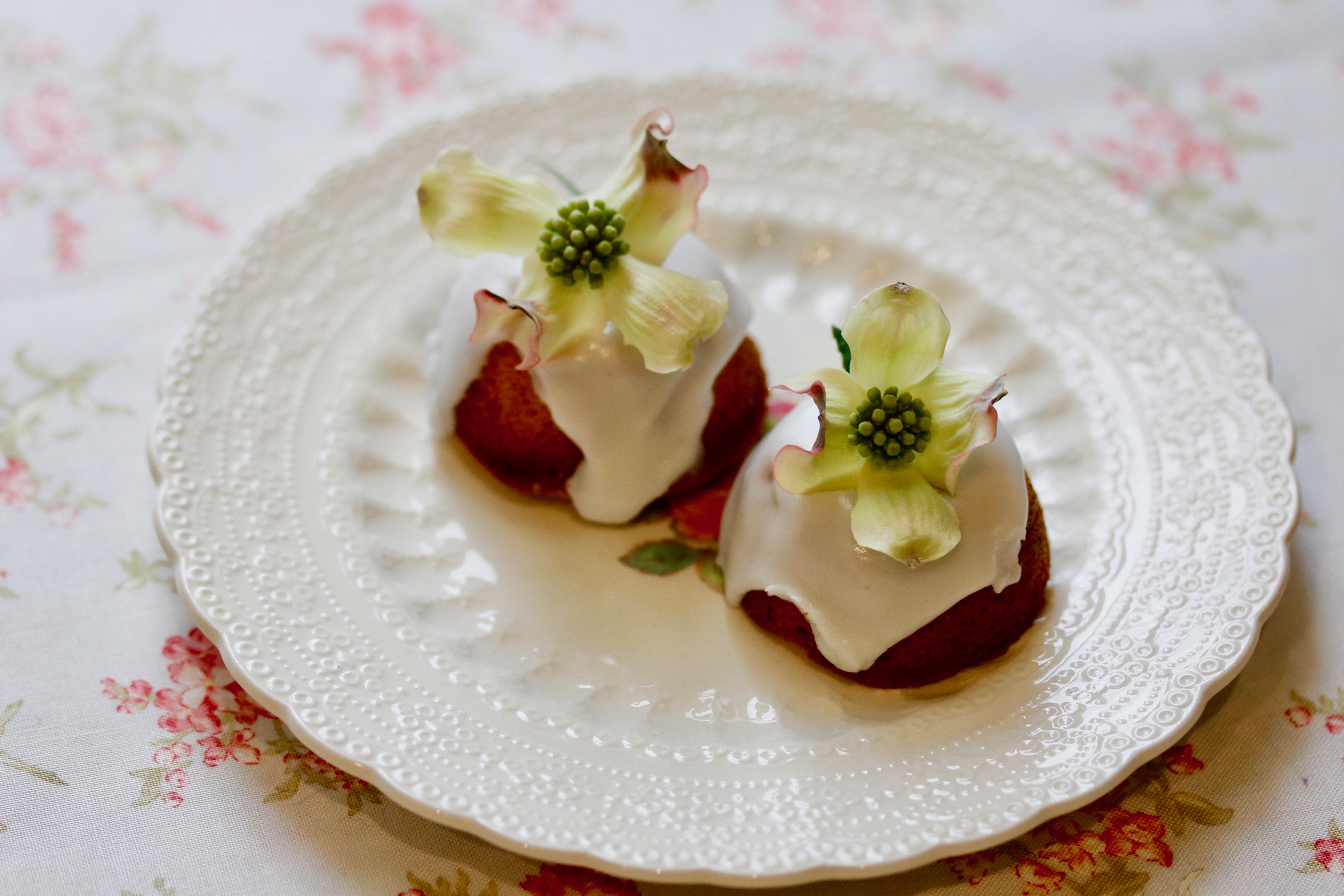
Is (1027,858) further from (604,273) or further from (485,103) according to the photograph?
(485,103)

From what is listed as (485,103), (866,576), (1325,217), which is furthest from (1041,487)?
(485,103)

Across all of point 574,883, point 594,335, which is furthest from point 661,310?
point 574,883

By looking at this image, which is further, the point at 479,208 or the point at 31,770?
the point at 479,208

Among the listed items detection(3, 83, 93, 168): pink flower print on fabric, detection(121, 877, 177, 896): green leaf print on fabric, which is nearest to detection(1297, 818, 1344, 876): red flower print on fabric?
detection(121, 877, 177, 896): green leaf print on fabric

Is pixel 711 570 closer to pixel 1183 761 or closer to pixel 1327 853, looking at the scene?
pixel 1183 761

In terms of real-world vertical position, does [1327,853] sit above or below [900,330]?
below

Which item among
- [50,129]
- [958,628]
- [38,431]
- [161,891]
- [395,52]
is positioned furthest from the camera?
[395,52]
